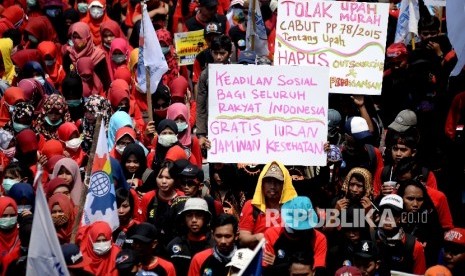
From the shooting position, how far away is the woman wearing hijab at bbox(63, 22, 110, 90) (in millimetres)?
18172

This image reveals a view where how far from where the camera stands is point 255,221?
13281 millimetres

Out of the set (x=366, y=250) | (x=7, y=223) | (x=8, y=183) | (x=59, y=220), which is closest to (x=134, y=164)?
(x=8, y=183)

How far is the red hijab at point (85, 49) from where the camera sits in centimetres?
1831

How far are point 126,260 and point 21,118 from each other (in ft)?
14.6

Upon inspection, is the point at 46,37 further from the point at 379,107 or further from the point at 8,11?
the point at 379,107

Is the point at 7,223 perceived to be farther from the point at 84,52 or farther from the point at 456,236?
the point at 84,52

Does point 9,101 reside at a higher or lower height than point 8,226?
higher

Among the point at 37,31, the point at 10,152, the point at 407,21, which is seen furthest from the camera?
the point at 37,31

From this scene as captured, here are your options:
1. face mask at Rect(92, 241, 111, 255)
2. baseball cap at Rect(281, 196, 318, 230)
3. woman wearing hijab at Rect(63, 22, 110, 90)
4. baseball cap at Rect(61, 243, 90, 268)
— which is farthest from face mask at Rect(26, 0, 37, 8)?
baseball cap at Rect(61, 243, 90, 268)

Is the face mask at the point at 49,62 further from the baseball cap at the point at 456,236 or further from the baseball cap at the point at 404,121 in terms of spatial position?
the baseball cap at the point at 456,236

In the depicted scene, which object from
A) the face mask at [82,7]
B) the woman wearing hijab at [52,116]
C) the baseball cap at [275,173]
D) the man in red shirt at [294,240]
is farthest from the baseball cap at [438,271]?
the face mask at [82,7]

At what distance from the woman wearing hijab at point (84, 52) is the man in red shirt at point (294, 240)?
5.68 meters

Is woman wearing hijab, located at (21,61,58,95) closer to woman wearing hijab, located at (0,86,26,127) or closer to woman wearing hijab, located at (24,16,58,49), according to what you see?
woman wearing hijab, located at (0,86,26,127)

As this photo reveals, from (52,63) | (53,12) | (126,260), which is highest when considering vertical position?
(53,12)
